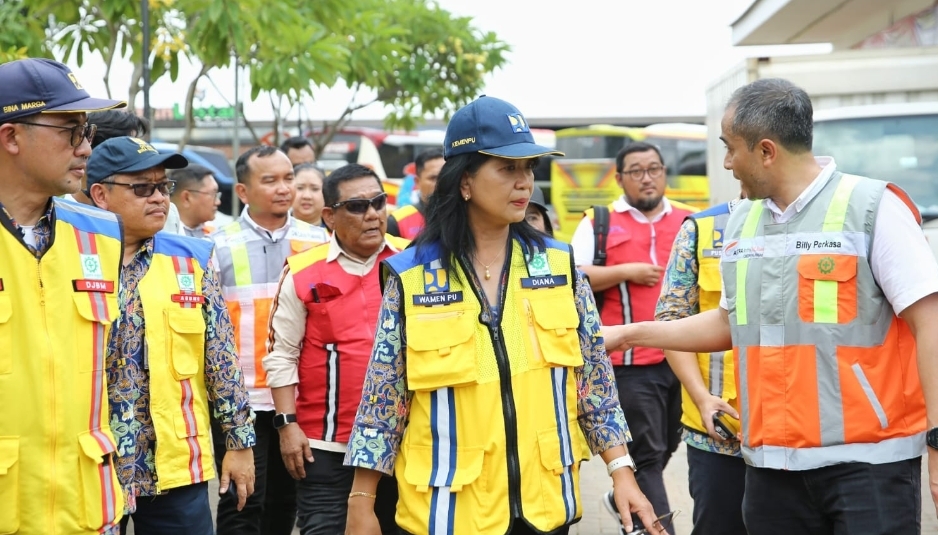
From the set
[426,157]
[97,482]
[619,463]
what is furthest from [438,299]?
[426,157]

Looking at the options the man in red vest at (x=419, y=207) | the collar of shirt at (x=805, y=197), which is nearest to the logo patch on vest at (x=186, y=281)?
the collar of shirt at (x=805, y=197)

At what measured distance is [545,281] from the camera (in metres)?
3.77

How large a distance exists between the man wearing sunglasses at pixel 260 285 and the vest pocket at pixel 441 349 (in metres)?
2.27

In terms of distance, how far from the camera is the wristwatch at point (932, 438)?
3533mm

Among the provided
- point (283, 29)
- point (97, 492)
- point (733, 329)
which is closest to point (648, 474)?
point (733, 329)

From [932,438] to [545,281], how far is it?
127cm

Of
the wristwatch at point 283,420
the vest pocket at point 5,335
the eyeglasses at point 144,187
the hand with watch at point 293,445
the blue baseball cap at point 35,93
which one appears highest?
the blue baseball cap at point 35,93

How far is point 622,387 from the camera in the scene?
22.3 feet

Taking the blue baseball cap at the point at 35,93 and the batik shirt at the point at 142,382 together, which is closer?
the blue baseball cap at the point at 35,93

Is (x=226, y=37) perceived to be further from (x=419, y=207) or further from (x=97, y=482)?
(x=97, y=482)

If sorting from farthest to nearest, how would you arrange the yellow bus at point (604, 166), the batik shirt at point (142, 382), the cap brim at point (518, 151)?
the yellow bus at point (604, 166) < the batik shirt at point (142, 382) < the cap brim at point (518, 151)

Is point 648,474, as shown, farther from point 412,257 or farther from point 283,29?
point 283,29

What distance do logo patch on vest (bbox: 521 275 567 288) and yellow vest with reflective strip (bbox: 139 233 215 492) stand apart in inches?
51.0

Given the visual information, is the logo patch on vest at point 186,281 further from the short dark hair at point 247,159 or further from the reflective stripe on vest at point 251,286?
the short dark hair at point 247,159
